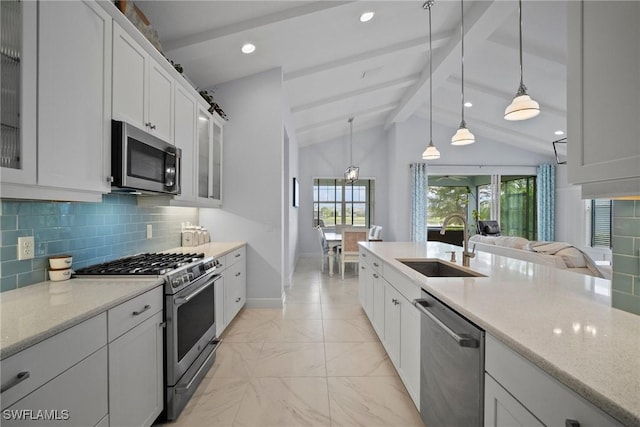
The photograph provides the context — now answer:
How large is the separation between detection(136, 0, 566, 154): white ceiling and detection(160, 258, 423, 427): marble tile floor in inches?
115

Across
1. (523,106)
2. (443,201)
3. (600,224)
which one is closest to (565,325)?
(523,106)

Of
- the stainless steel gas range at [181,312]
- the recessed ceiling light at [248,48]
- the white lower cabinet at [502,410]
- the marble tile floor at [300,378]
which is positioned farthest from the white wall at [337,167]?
the white lower cabinet at [502,410]

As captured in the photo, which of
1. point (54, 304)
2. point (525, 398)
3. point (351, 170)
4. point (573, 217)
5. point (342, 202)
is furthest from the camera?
point (342, 202)

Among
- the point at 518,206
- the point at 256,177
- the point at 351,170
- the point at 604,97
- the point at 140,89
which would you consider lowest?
the point at 518,206

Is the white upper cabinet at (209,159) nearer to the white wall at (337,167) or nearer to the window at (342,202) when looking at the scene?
the white wall at (337,167)

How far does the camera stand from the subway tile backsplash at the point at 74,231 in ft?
4.60

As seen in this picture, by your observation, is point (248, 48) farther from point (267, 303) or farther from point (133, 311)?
point (267, 303)

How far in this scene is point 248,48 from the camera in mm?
3076

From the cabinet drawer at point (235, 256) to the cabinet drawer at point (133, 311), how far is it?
1330 mm

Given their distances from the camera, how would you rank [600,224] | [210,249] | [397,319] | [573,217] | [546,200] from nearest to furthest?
[397,319] < [210,249] < [600,224] < [573,217] < [546,200]

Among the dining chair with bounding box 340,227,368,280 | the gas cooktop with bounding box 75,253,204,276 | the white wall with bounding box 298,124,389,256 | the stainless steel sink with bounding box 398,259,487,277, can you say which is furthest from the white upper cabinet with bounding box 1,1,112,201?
the white wall with bounding box 298,124,389,256

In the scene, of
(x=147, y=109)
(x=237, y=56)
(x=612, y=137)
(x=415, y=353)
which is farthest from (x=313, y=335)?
(x=237, y=56)

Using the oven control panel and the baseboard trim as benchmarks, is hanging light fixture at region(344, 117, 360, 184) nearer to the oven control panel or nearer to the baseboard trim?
the baseboard trim

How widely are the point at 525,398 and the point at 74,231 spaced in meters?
2.34
